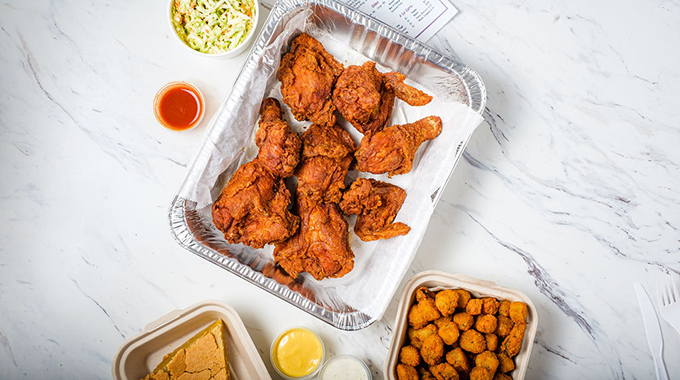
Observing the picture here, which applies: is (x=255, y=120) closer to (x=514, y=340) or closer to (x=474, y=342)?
(x=474, y=342)

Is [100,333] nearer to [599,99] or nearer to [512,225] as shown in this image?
[512,225]

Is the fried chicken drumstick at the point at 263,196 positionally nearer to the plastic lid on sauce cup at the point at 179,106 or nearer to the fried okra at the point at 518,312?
the plastic lid on sauce cup at the point at 179,106

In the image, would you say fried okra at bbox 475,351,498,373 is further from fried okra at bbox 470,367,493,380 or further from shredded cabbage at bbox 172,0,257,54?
shredded cabbage at bbox 172,0,257,54

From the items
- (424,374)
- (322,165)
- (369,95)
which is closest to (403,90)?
(369,95)

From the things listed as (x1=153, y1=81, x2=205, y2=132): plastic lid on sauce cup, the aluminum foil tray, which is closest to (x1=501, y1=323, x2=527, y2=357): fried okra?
the aluminum foil tray

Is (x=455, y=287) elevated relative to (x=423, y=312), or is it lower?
elevated
